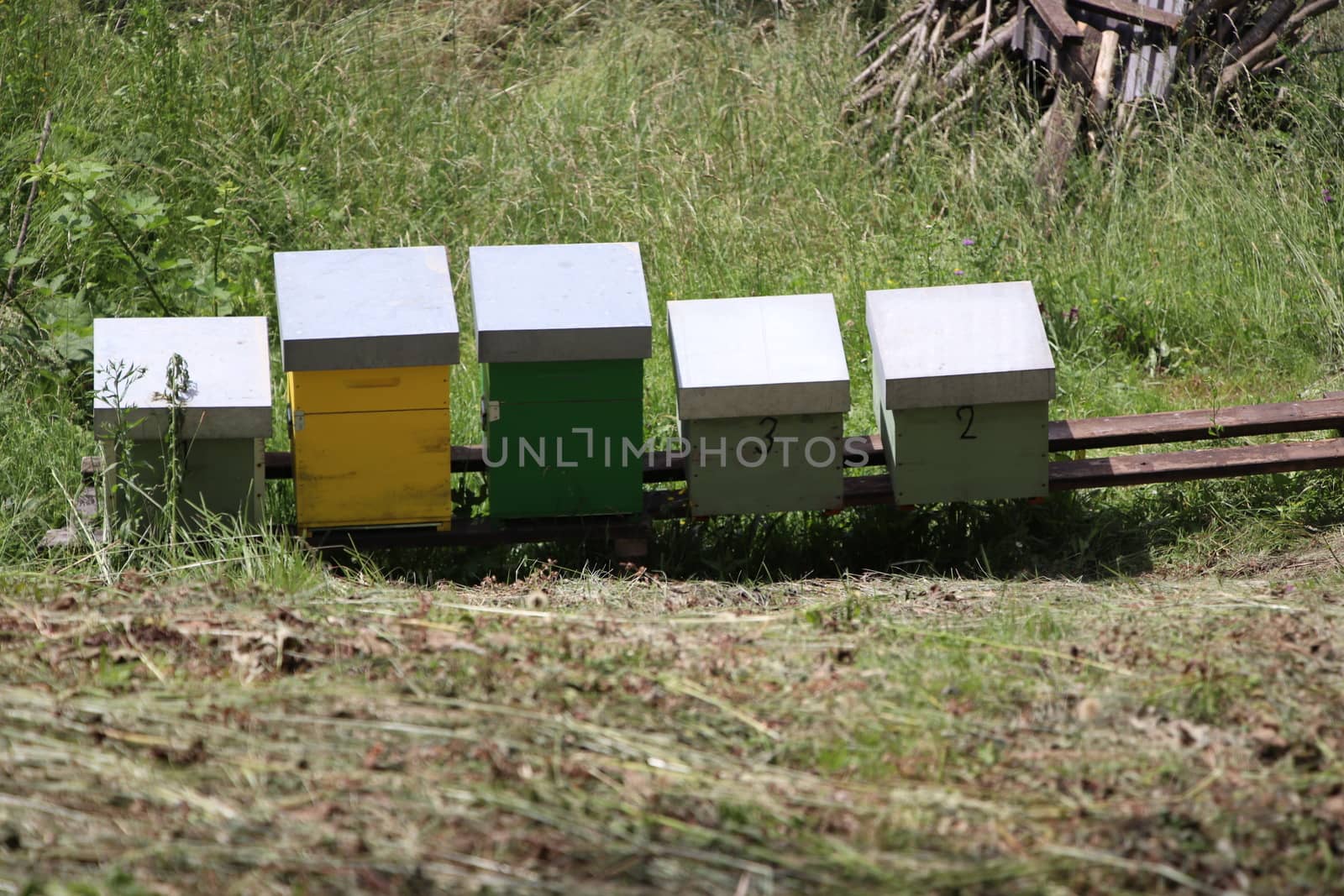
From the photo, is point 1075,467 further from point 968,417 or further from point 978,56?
point 978,56

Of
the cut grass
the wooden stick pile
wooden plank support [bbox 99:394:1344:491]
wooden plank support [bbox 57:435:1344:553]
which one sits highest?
the wooden stick pile

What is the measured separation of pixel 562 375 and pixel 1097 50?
167 inches

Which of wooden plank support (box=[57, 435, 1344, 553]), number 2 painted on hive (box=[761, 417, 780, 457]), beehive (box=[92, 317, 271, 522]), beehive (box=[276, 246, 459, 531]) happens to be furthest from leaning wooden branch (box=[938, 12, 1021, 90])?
beehive (box=[92, 317, 271, 522])

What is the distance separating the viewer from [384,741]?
251 centimetres

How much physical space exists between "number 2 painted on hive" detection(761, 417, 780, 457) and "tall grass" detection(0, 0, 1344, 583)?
2.26 ft

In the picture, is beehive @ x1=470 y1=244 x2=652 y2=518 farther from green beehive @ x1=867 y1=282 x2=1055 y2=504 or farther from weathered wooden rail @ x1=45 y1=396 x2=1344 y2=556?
green beehive @ x1=867 y1=282 x2=1055 y2=504

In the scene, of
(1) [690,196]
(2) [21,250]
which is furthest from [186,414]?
(1) [690,196]

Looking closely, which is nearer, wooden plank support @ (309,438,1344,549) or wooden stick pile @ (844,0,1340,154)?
wooden plank support @ (309,438,1344,549)

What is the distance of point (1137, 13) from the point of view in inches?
258

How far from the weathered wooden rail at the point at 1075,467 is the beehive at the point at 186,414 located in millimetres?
284

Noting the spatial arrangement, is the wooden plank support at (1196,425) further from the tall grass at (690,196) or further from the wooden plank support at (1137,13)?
the wooden plank support at (1137,13)

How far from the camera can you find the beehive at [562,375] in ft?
12.1

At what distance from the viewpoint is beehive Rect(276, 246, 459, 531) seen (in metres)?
3.63

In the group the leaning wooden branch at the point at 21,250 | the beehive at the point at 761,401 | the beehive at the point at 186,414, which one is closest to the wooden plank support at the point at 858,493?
the beehive at the point at 761,401
